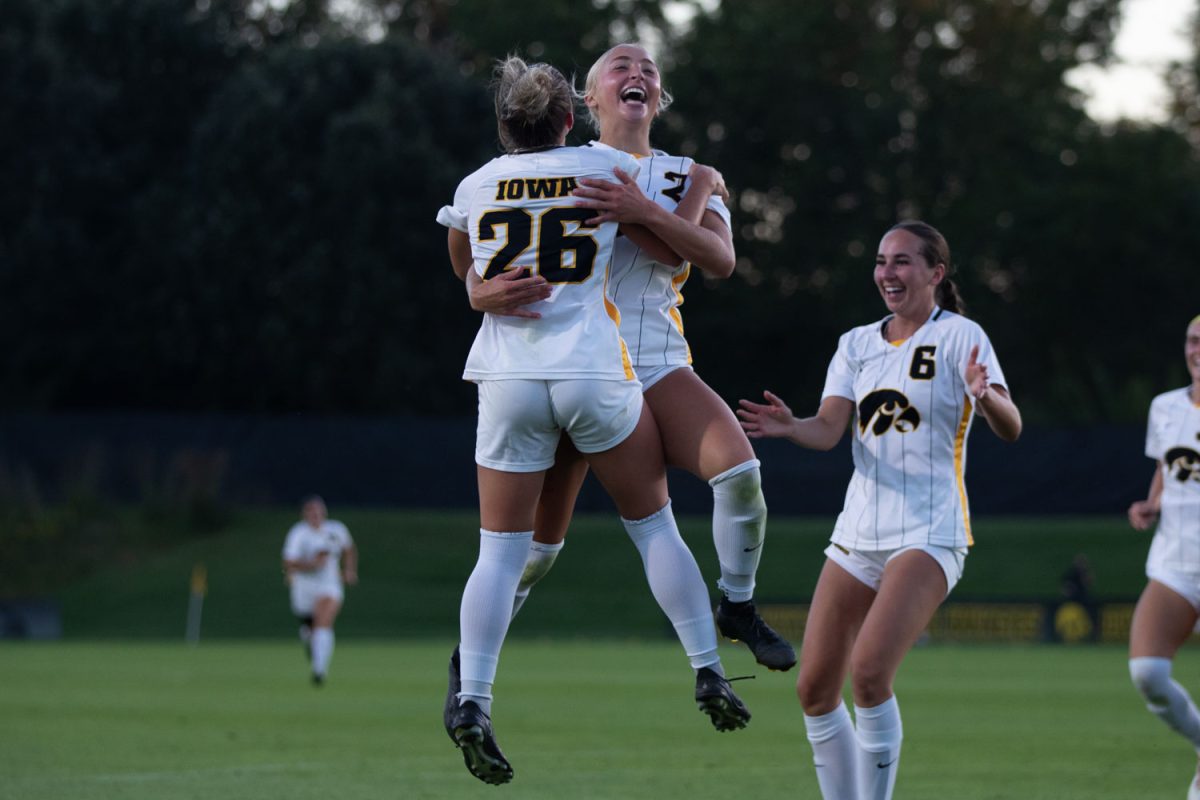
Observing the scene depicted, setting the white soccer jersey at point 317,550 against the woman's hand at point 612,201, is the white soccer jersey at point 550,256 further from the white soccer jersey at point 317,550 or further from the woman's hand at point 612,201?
the white soccer jersey at point 317,550

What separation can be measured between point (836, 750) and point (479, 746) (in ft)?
6.74

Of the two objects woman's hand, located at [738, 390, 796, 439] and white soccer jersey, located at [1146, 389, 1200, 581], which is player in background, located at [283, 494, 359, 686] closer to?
white soccer jersey, located at [1146, 389, 1200, 581]

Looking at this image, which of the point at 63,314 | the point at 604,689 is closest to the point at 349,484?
the point at 63,314

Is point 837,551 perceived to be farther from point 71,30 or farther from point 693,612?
point 71,30

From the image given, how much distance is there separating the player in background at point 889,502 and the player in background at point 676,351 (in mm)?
775

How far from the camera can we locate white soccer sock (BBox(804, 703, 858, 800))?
8.13m

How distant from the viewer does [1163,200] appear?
47.1 meters

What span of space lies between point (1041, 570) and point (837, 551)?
2726cm

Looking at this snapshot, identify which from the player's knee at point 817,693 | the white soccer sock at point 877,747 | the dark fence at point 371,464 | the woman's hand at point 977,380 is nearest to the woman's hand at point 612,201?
the woman's hand at point 977,380

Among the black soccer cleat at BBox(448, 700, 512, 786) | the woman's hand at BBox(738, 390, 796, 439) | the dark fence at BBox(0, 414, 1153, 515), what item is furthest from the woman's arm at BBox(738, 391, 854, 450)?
the dark fence at BBox(0, 414, 1153, 515)

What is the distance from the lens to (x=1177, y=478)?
10898mm

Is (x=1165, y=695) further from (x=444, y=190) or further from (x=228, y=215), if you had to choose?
(x=228, y=215)

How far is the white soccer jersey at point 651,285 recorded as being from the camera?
7.14 metres

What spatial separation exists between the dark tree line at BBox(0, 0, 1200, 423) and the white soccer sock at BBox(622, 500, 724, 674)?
3517 cm
